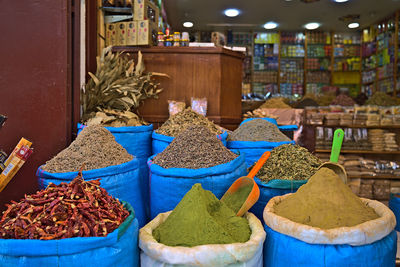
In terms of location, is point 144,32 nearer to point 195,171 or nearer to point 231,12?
point 195,171

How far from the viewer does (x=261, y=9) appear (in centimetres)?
625

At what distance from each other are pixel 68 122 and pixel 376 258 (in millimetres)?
1524

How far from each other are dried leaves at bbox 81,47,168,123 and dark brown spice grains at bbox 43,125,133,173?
21.3 inches

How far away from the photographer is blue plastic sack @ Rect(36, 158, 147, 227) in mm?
1255

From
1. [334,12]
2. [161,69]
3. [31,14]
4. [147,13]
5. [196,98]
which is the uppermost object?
[334,12]

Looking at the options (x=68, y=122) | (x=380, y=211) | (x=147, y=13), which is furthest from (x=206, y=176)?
(x=147, y=13)

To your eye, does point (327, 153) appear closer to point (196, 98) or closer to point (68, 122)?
point (196, 98)

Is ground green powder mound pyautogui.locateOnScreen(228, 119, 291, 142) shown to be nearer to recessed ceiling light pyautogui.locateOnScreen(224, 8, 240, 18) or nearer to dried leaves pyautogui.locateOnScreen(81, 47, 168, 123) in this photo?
dried leaves pyautogui.locateOnScreen(81, 47, 168, 123)

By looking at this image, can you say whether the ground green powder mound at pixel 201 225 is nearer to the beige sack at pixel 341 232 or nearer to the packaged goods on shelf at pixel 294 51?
the beige sack at pixel 341 232

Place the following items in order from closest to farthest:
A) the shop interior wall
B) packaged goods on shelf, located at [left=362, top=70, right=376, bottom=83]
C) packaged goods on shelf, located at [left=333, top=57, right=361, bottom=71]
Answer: the shop interior wall < packaged goods on shelf, located at [left=362, top=70, right=376, bottom=83] < packaged goods on shelf, located at [left=333, top=57, right=361, bottom=71]

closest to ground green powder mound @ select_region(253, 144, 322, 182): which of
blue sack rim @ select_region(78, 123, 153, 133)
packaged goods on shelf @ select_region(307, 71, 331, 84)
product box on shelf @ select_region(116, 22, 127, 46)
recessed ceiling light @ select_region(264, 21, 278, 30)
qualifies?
blue sack rim @ select_region(78, 123, 153, 133)

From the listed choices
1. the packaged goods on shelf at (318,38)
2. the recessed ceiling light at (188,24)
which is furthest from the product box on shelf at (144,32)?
the packaged goods on shelf at (318,38)

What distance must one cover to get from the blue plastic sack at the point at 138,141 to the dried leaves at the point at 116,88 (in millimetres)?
220

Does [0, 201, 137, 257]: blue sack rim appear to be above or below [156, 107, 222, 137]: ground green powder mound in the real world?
below
